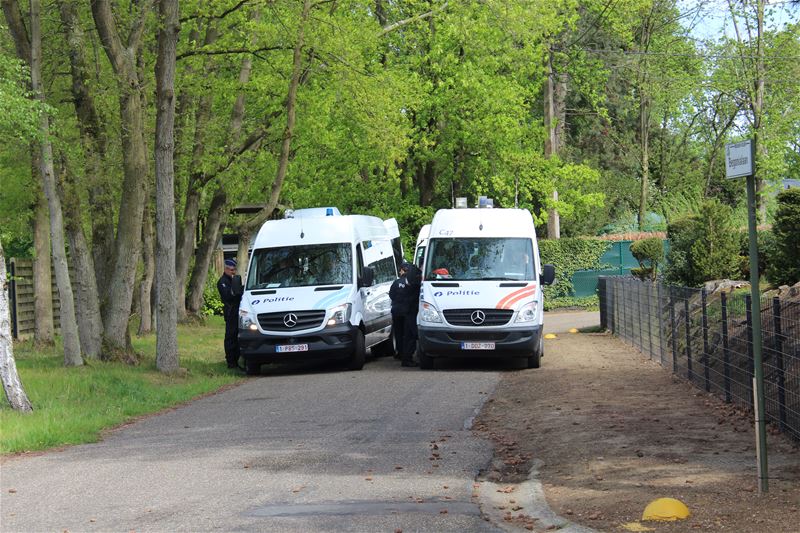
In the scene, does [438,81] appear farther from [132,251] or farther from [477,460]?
[477,460]

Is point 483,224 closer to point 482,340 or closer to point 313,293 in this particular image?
point 482,340

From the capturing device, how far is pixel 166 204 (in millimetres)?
20000

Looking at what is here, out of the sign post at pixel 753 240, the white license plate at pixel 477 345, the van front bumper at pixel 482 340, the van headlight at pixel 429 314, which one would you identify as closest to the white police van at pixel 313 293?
the van headlight at pixel 429 314

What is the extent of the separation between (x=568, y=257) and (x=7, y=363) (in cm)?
3260

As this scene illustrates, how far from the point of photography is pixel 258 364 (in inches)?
819

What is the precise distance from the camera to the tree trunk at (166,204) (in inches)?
780

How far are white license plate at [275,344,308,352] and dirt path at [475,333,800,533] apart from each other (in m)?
4.13

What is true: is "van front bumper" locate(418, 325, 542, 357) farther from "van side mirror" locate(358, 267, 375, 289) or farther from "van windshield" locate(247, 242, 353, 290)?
"van windshield" locate(247, 242, 353, 290)

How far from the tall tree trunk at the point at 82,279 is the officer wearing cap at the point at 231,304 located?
2260 mm

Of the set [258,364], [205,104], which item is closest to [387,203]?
[205,104]

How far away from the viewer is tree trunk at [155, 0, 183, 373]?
65.0ft

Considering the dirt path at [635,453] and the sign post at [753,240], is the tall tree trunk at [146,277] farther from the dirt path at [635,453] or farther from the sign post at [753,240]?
the sign post at [753,240]

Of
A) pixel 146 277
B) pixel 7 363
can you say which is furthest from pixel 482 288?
pixel 146 277

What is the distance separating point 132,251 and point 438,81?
759 inches
